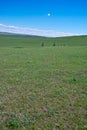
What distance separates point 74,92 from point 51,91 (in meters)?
1.25

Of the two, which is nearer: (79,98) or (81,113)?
(81,113)

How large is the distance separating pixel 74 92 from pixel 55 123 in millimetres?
4342

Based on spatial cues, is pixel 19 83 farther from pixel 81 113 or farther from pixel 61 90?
pixel 81 113

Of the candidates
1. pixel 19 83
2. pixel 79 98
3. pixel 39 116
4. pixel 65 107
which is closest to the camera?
pixel 39 116

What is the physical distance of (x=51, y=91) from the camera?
12.0 meters

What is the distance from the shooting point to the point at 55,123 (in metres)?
7.77

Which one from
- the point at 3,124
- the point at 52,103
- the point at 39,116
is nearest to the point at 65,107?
A: the point at 52,103

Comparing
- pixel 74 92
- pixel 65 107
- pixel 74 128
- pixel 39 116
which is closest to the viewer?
pixel 74 128

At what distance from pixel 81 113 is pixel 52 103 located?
64.5 inches

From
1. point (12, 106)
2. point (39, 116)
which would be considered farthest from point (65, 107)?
point (12, 106)

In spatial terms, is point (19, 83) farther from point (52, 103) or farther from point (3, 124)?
point (3, 124)

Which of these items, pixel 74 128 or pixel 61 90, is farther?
pixel 61 90

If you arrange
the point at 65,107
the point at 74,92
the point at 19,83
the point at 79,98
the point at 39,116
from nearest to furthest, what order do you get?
the point at 39,116 < the point at 65,107 < the point at 79,98 < the point at 74,92 < the point at 19,83

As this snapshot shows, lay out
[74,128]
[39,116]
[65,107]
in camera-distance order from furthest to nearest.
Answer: [65,107], [39,116], [74,128]
